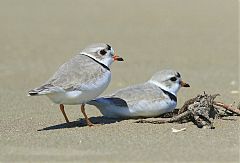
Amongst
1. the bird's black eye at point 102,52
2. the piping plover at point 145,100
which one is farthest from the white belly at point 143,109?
the bird's black eye at point 102,52

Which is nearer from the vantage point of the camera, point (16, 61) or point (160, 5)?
point (16, 61)

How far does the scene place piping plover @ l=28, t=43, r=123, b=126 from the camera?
5.57 metres

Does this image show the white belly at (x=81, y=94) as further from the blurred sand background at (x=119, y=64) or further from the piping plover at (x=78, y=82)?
the blurred sand background at (x=119, y=64)

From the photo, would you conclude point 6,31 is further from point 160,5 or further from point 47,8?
point 160,5

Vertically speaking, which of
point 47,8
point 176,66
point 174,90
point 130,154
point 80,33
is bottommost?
point 130,154

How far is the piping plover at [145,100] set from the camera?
586 centimetres

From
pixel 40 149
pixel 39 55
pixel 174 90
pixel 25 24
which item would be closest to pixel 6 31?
pixel 25 24

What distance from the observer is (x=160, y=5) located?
15.3 m

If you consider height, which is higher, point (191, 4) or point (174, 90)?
point (191, 4)

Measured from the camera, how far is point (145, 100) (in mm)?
5852

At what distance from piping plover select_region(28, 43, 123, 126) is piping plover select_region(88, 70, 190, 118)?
0.25 meters

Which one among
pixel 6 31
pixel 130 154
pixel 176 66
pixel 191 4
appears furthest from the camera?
pixel 191 4

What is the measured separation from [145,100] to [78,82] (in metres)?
0.65

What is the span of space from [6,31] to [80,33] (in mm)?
1423
